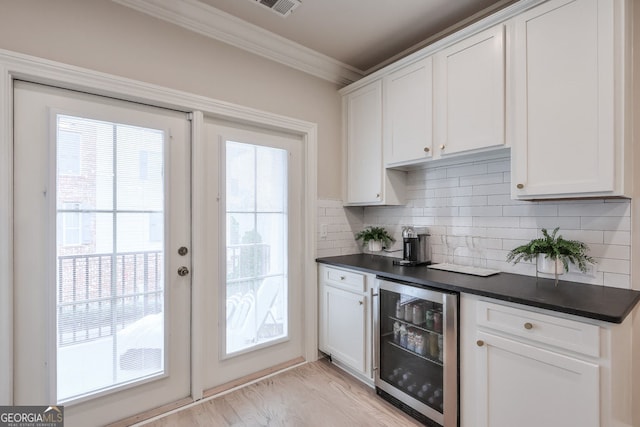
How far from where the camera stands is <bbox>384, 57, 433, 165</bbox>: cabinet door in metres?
2.20

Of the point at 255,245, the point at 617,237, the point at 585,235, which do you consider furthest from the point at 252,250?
the point at 617,237

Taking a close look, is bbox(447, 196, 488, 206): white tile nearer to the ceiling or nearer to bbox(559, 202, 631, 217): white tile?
bbox(559, 202, 631, 217): white tile

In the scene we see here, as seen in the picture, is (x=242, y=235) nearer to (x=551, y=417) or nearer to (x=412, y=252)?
(x=412, y=252)

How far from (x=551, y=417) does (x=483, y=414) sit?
324mm

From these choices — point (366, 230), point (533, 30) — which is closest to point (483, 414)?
point (366, 230)

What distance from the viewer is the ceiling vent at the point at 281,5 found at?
78.1 inches

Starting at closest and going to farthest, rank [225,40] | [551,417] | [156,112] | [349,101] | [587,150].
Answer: [551,417], [587,150], [156,112], [225,40], [349,101]

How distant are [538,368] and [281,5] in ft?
8.21

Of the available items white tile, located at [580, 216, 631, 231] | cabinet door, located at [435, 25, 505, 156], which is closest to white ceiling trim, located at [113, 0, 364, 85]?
cabinet door, located at [435, 25, 505, 156]

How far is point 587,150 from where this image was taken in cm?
152

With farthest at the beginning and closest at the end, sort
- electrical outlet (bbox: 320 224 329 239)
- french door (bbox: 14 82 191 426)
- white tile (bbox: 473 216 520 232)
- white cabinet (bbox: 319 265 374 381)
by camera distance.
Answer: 1. electrical outlet (bbox: 320 224 329 239)
2. white cabinet (bbox: 319 265 374 381)
3. white tile (bbox: 473 216 520 232)
4. french door (bbox: 14 82 191 426)

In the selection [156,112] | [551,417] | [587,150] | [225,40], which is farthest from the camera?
[225,40]

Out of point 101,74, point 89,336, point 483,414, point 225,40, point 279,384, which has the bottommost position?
point 279,384

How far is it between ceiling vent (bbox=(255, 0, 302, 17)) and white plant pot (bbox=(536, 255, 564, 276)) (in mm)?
2156
